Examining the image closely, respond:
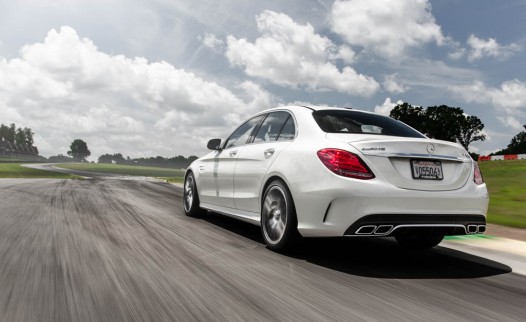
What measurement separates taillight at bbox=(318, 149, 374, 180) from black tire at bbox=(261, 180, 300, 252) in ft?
2.12

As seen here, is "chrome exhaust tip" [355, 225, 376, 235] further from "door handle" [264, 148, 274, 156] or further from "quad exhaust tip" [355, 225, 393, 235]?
"door handle" [264, 148, 274, 156]

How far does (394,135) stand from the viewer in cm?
496

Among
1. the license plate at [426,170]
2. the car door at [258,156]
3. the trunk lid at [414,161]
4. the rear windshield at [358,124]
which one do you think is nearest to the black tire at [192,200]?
the car door at [258,156]

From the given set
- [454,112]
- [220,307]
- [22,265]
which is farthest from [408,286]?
[454,112]

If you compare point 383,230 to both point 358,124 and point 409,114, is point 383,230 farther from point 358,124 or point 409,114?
point 409,114

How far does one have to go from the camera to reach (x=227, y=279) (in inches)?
148

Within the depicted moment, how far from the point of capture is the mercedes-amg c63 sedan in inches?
165

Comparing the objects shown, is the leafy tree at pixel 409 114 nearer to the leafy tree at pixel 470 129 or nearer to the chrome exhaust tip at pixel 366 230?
the leafy tree at pixel 470 129

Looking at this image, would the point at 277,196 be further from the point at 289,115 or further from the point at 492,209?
the point at 492,209

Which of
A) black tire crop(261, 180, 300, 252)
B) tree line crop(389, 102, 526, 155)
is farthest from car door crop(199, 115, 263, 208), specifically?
tree line crop(389, 102, 526, 155)

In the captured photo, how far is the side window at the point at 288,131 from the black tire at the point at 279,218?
523 millimetres

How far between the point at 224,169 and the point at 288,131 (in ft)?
5.30

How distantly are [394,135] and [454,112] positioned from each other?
101441mm

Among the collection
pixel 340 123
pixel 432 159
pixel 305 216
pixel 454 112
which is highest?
pixel 454 112
